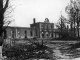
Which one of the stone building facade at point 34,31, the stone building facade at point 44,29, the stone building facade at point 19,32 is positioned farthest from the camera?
the stone building facade at point 44,29

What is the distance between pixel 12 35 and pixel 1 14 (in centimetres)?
3910

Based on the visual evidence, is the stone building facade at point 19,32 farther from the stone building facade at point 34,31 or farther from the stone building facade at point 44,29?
the stone building facade at point 44,29

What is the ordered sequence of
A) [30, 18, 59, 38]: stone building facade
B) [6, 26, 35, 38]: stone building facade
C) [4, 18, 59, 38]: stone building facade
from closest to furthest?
[6, 26, 35, 38]: stone building facade < [4, 18, 59, 38]: stone building facade < [30, 18, 59, 38]: stone building facade

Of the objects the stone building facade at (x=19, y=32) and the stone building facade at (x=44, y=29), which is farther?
the stone building facade at (x=44, y=29)

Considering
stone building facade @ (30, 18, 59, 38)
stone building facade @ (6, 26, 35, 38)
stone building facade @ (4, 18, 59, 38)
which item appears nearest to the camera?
stone building facade @ (6, 26, 35, 38)

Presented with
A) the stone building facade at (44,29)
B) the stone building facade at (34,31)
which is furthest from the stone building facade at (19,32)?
the stone building facade at (44,29)

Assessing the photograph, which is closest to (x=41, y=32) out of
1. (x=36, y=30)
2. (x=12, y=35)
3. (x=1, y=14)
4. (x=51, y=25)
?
(x=36, y=30)

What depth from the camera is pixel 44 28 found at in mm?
56719

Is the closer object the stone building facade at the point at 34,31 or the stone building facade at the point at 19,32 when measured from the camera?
the stone building facade at the point at 19,32

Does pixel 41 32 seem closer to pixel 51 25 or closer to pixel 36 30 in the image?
pixel 36 30

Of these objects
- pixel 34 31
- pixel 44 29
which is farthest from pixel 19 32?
pixel 44 29

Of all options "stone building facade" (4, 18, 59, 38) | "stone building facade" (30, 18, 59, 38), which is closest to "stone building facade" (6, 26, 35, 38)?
"stone building facade" (4, 18, 59, 38)

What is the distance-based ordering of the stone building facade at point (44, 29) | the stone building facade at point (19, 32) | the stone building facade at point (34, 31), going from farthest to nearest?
the stone building facade at point (44, 29) → the stone building facade at point (34, 31) → the stone building facade at point (19, 32)

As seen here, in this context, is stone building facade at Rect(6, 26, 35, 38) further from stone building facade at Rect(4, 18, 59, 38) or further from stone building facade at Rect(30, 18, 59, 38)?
stone building facade at Rect(30, 18, 59, 38)
